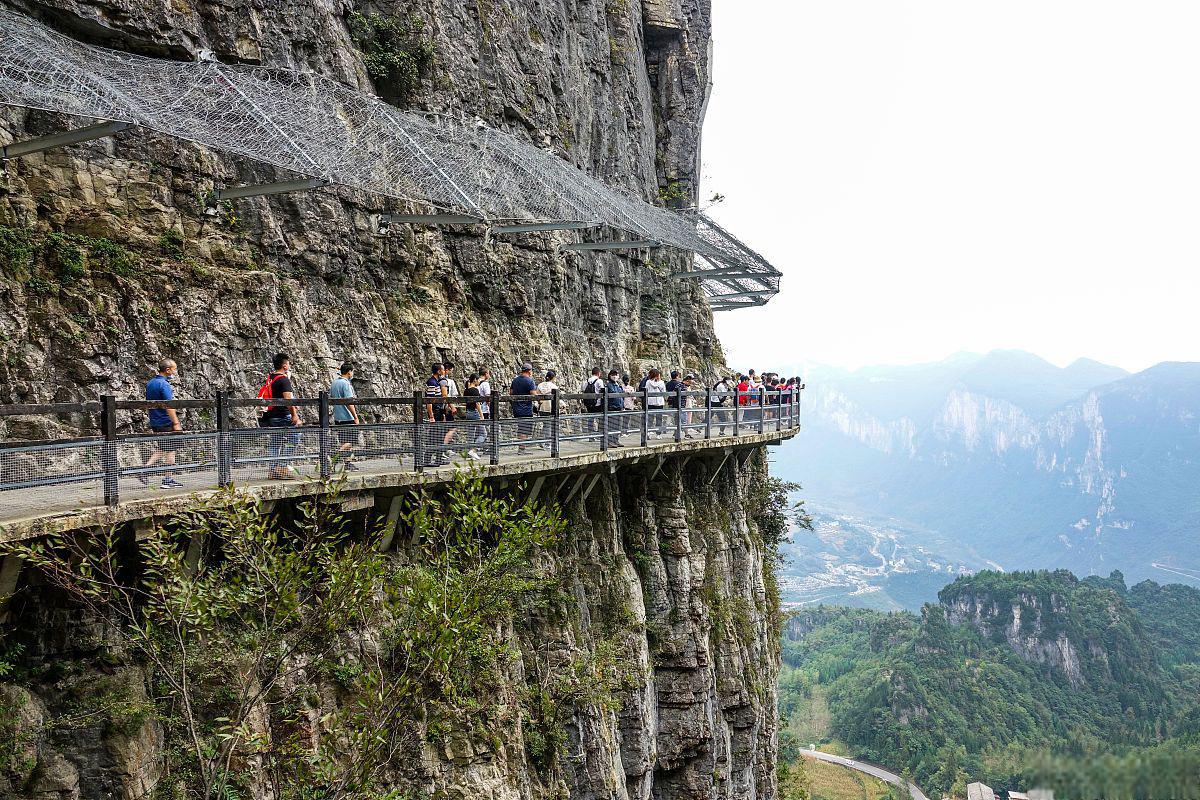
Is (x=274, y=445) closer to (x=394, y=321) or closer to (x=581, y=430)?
(x=581, y=430)

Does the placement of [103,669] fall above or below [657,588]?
above

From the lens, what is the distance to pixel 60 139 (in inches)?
436

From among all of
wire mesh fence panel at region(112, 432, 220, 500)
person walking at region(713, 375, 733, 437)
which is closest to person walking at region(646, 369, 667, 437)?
person walking at region(713, 375, 733, 437)

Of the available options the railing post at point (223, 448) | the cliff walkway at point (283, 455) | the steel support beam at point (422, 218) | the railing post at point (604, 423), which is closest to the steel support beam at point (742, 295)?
the cliff walkway at point (283, 455)

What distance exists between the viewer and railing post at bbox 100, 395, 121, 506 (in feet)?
23.1

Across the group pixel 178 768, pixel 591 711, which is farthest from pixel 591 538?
pixel 178 768

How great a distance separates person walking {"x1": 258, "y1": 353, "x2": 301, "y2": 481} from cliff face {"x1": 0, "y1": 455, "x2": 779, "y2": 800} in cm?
231

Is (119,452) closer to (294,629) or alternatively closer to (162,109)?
(294,629)

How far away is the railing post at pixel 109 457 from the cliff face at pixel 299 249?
16.7 ft

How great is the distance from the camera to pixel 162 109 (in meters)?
12.2

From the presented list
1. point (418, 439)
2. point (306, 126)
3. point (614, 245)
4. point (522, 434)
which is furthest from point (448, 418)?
point (614, 245)

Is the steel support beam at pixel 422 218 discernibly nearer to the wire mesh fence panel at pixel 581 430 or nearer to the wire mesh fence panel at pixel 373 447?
the wire mesh fence panel at pixel 581 430

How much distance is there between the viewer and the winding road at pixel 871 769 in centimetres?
8738

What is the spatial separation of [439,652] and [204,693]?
226 cm
